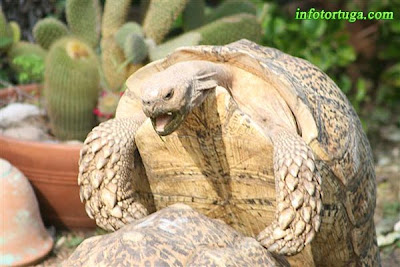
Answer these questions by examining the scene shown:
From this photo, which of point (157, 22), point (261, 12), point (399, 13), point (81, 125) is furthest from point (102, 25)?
point (399, 13)

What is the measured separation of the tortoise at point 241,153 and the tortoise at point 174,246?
0.15 m

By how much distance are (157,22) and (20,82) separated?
1211 mm

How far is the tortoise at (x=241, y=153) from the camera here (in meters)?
1.87

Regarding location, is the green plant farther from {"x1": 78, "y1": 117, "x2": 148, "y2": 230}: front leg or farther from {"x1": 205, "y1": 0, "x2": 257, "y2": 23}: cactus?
{"x1": 78, "y1": 117, "x2": 148, "y2": 230}: front leg

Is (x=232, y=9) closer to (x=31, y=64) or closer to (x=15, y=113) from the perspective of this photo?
(x=31, y=64)

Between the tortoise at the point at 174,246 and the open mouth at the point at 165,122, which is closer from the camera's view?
the tortoise at the point at 174,246

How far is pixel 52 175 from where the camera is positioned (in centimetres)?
346

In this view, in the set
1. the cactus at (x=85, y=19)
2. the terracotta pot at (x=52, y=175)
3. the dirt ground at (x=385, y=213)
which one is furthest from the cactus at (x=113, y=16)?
the dirt ground at (x=385, y=213)

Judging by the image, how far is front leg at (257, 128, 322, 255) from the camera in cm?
186

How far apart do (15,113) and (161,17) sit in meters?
0.97

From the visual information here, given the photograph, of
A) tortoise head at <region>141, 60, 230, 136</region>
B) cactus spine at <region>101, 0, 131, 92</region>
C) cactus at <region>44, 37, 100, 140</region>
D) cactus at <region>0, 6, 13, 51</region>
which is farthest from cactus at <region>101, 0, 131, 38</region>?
tortoise head at <region>141, 60, 230, 136</region>

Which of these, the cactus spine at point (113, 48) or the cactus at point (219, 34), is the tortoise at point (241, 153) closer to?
the cactus at point (219, 34)

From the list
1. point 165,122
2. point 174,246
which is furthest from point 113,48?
point 174,246

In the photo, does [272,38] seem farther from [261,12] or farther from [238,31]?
[238,31]
